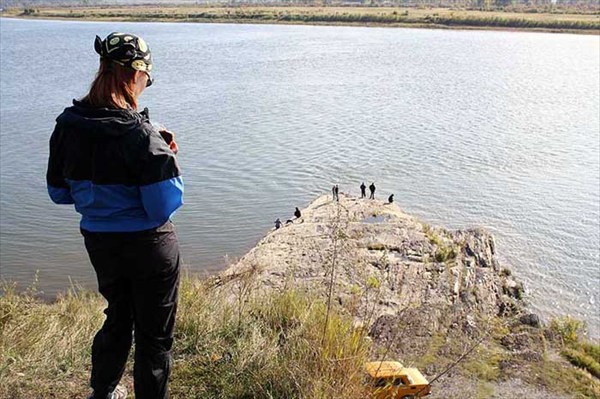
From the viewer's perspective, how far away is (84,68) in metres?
37.0

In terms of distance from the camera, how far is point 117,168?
3018 mm

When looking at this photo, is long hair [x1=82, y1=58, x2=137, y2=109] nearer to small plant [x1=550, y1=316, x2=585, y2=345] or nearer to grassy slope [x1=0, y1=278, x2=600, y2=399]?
grassy slope [x1=0, y1=278, x2=600, y2=399]

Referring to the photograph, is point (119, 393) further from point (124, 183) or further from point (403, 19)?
point (403, 19)

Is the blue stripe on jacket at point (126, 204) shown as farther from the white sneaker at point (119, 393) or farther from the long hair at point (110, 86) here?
the white sneaker at point (119, 393)

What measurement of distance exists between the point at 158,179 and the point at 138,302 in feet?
2.33

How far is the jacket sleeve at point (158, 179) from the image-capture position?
2.99 meters

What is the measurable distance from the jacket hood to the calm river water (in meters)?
9.97

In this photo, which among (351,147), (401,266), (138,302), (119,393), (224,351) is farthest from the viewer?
(351,147)

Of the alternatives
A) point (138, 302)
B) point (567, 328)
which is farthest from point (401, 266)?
point (138, 302)

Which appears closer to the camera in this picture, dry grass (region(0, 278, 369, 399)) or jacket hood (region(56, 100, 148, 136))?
jacket hood (region(56, 100, 148, 136))

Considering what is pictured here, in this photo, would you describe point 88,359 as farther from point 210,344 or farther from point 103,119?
point 103,119

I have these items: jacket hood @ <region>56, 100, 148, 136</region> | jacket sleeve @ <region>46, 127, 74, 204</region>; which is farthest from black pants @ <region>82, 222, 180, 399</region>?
jacket hood @ <region>56, 100, 148, 136</region>

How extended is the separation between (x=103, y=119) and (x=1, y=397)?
2247 mm

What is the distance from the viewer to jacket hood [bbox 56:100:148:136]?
9.78ft
